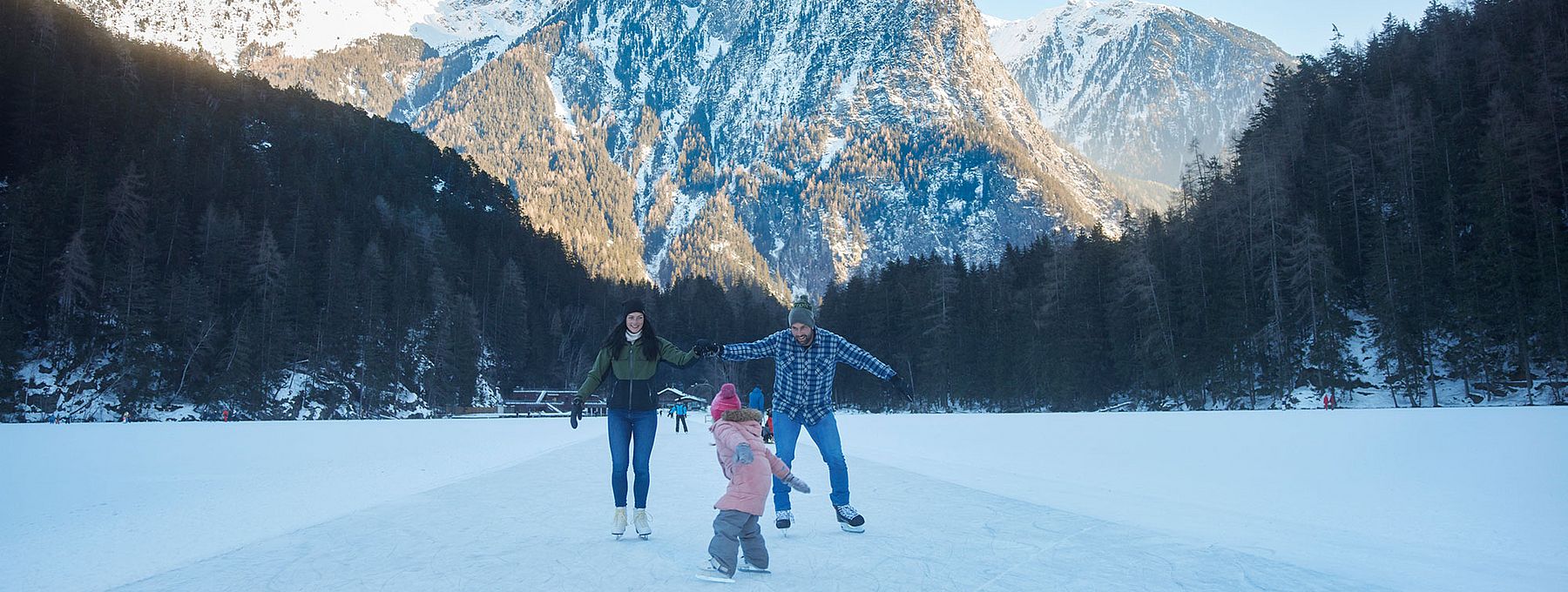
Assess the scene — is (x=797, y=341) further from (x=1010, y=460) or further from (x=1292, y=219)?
(x=1292, y=219)

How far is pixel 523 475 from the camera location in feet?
37.3

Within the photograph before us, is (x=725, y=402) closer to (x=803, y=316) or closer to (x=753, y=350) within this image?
(x=753, y=350)

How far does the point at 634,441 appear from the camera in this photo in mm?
6316

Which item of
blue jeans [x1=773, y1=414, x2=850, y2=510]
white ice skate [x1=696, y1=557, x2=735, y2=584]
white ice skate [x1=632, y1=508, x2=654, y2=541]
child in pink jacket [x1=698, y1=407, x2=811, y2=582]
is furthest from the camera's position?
blue jeans [x1=773, y1=414, x2=850, y2=510]

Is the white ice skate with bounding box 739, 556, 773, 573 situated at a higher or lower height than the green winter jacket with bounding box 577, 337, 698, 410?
lower

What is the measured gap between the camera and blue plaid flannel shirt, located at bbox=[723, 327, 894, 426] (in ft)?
21.3

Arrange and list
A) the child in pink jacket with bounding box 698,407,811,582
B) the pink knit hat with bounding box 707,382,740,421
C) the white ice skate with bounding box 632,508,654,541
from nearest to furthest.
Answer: the child in pink jacket with bounding box 698,407,811,582, the pink knit hat with bounding box 707,382,740,421, the white ice skate with bounding box 632,508,654,541

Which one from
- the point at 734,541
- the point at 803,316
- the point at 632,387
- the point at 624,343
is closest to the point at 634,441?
the point at 632,387

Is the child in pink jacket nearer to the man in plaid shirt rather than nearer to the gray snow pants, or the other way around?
the gray snow pants

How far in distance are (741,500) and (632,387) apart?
5.98 feet

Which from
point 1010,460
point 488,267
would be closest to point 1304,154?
point 1010,460

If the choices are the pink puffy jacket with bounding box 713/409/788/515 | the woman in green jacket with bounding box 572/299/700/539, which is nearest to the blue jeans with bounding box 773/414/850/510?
the woman in green jacket with bounding box 572/299/700/539

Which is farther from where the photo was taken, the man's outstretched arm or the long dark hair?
the man's outstretched arm

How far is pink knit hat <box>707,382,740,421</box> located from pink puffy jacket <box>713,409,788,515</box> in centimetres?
17
